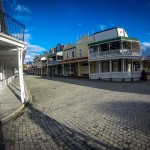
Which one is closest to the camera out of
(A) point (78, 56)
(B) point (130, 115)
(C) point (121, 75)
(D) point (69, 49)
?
(B) point (130, 115)

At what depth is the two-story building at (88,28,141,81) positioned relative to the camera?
18.3m

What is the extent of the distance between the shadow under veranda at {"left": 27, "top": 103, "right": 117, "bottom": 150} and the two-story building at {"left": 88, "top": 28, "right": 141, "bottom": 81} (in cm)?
1506

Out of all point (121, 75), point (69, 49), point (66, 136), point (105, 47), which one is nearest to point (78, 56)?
point (69, 49)

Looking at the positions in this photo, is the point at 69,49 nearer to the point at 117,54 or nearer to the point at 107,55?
the point at 107,55

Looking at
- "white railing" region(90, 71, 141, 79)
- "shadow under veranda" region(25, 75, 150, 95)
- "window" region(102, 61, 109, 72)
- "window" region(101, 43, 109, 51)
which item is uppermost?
"window" region(101, 43, 109, 51)

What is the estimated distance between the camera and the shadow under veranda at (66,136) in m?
3.32

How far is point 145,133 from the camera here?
3756mm

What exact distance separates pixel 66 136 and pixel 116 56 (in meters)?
16.4

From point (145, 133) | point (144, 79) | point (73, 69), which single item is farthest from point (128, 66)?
point (145, 133)

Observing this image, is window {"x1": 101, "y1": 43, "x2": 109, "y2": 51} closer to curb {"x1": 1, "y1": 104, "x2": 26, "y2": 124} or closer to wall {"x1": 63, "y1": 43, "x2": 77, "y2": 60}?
wall {"x1": 63, "y1": 43, "x2": 77, "y2": 60}

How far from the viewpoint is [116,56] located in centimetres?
1850

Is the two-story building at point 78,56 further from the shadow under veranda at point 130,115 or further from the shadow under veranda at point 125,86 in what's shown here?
the shadow under veranda at point 130,115

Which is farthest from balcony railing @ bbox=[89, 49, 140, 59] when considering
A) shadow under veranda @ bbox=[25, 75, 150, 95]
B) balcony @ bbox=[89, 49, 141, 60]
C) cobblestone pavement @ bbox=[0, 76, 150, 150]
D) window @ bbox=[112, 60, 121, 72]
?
cobblestone pavement @ bbox=[0, 76, 150, 150]

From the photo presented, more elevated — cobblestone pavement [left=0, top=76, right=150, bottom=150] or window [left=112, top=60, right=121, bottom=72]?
window [left=112, top=60, right=121, bottom=72]
